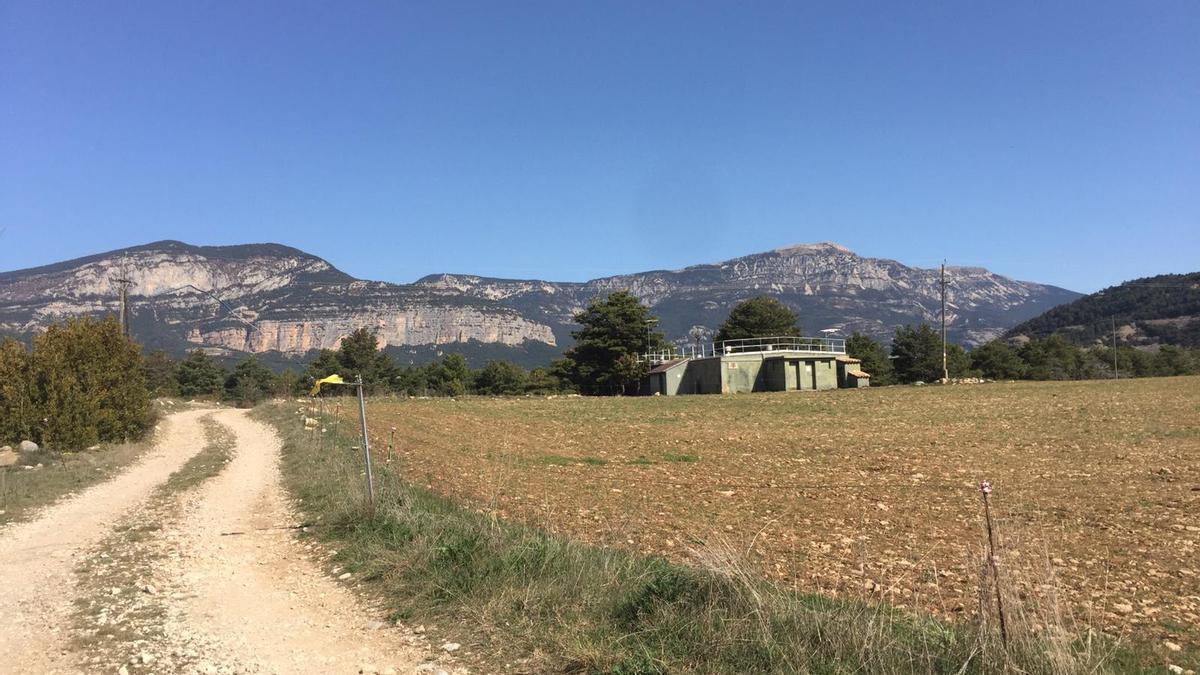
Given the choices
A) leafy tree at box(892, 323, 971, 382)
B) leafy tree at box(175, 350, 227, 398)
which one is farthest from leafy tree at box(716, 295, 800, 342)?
leafy tree at box(175, 350, 227, 398)

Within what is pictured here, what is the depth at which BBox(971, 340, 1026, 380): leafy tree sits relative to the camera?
9169cm

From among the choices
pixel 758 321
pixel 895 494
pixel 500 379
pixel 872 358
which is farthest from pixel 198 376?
pixel 895 494

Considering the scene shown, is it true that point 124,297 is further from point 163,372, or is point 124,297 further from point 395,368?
point 395,368

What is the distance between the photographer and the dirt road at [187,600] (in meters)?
5.55

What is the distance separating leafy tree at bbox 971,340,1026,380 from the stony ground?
214ft

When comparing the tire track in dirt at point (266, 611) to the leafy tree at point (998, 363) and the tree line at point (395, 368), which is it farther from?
the leafy tree at point (998, 363)

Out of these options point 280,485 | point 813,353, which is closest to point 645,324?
point 813,353

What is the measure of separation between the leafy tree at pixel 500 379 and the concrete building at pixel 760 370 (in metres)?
36.1

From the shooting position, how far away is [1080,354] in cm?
10175

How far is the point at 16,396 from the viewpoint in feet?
75.6

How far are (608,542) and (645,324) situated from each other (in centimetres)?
6799

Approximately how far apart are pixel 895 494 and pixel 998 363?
299 feet

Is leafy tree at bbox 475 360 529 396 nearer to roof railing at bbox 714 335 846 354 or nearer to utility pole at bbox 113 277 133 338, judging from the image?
roof railing at bbox 714 335 846 354

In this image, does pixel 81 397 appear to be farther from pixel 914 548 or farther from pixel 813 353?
pixel 813 353
